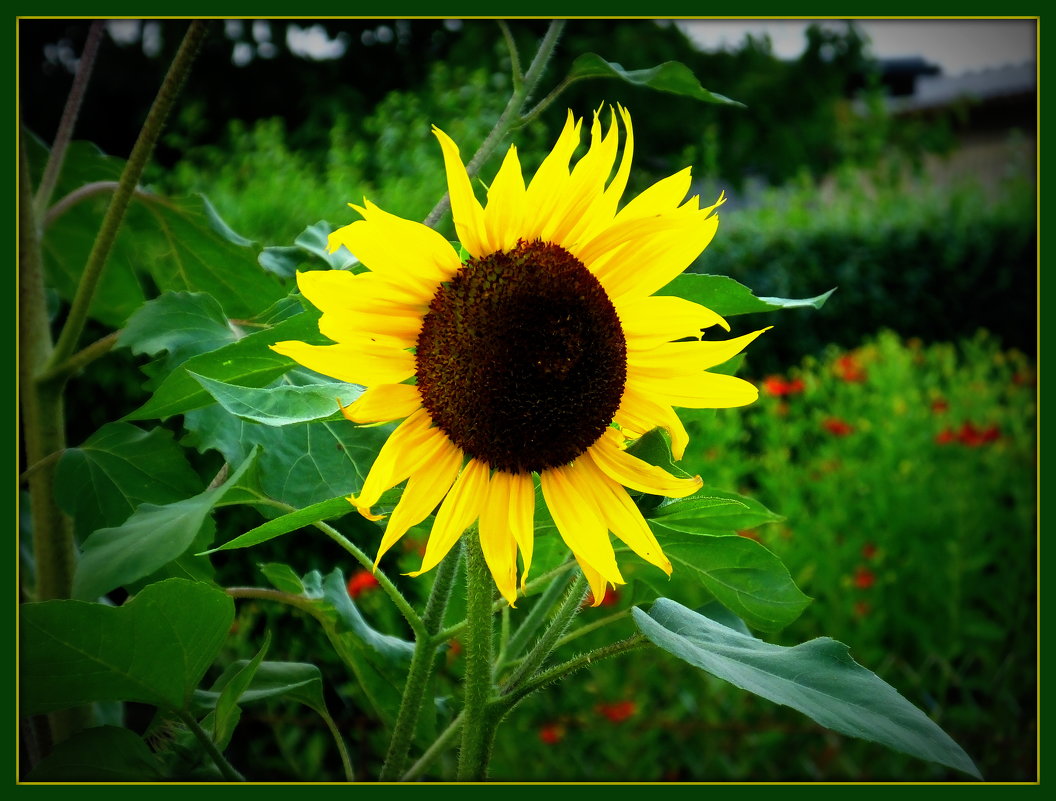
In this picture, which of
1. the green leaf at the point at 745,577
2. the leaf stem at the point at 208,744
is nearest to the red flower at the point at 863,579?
the green leaf at the point at 745,577

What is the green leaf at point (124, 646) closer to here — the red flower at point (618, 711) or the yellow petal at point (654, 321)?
the yellow petal at point (654, 321)

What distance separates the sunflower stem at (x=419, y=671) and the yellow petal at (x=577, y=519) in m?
0.10

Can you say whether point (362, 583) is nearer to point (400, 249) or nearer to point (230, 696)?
point (230, 696)

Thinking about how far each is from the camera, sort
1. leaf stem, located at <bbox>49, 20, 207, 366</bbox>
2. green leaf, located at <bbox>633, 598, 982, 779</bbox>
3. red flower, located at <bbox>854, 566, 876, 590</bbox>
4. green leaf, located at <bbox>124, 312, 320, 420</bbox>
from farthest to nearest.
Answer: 1. red flower, located at <bbox>854, 566, 876, 590</bbox>
2. leaf stem, located at <bbox>49, 20, 207, 366</bbox>
3. green leaf, located at <bbox>124, 312, 320, 420</bbox>
4. green leaf, located at <bbox>633, 598, 982, 779</bbox>

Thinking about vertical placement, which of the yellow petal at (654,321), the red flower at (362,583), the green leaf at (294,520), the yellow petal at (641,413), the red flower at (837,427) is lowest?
the red flower at (362,583)

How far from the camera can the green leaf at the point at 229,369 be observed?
527mm

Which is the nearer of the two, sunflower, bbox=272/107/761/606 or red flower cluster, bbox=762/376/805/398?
sunflower, bbox=272/107/761/606

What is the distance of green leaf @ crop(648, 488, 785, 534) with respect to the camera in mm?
521

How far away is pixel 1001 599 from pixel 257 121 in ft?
6.70

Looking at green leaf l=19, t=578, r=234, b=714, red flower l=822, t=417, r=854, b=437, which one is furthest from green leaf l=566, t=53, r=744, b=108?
red flower l=822, t=417, r=854, b=437

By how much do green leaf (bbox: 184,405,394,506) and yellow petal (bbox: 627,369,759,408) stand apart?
6.2 inches

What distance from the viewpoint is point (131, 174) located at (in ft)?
2.16

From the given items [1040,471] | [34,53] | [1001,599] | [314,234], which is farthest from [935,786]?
[1001,599]

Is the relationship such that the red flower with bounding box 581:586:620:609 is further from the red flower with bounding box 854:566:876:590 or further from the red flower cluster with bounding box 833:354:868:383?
the red flower cluster with bounding box 833:354:868:383
